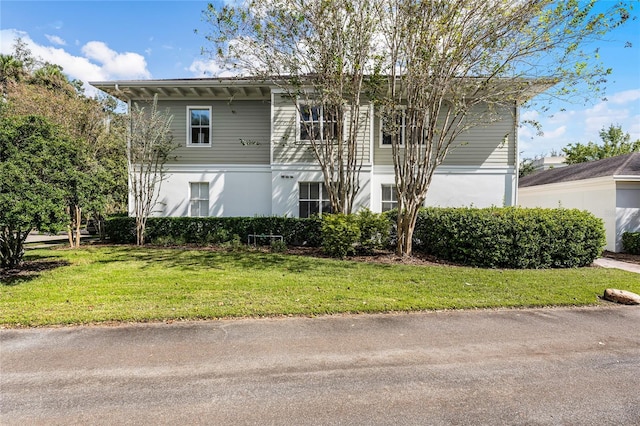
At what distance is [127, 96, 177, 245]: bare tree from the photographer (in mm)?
11978

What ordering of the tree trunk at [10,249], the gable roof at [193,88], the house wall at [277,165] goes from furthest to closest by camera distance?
the house wall at [277,165]
the gable roof at [193,88]
the tree trunk at [10,249]

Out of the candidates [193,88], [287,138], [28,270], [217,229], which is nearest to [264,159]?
[287,138]

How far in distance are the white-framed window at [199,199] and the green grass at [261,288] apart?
4653 mm

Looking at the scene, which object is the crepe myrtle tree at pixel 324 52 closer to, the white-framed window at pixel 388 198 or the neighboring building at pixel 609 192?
the white-framed window at pixel 388 198

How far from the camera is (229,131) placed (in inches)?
549

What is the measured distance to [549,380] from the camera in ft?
11.1

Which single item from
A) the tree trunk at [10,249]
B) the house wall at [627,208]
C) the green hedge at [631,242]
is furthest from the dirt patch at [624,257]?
the tree trunk at [10,249]

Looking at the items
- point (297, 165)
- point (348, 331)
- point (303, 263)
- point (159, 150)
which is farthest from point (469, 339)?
point (159, 150)

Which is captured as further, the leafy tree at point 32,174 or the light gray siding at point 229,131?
the light gray siding at point 229,131

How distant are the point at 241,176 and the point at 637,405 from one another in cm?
1291

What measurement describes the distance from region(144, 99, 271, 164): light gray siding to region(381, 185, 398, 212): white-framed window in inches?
201

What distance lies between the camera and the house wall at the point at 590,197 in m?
12.2

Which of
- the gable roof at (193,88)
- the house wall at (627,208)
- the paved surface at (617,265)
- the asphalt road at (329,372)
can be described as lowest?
the asphalt road at (329,372)

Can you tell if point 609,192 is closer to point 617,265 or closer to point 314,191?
point 617,265
